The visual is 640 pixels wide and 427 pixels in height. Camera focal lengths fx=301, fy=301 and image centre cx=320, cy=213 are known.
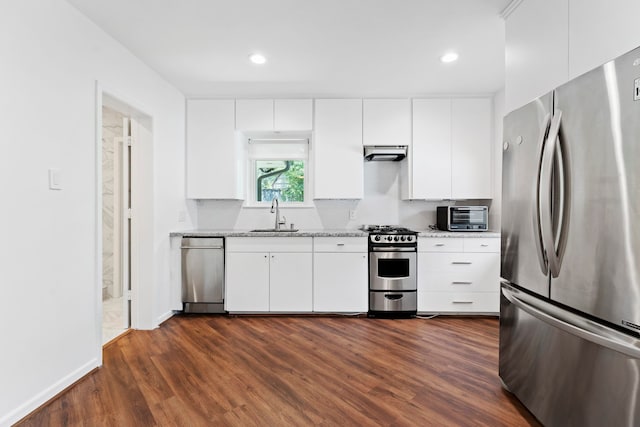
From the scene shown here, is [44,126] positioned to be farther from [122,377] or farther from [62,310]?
[122,377]

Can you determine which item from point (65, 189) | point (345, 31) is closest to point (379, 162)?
point (345, 31)

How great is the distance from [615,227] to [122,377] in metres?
2.89

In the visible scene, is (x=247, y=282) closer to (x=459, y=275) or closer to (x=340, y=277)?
(x=340, y=277)

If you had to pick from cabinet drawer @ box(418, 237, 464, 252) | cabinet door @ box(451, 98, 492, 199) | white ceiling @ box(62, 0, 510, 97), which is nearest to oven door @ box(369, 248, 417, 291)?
cabinet drawer @ box(418, 237, 464, 252)

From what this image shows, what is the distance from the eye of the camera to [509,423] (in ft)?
5.37

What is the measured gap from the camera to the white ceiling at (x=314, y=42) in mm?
2049

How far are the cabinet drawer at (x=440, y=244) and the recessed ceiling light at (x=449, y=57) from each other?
1.73 metres

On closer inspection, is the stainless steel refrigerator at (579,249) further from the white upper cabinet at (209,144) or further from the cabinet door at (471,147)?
the white upper cabinet at (209,144)

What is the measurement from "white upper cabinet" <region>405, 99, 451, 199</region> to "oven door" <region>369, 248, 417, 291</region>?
0.85 metres

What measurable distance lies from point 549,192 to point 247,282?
2.77 metres

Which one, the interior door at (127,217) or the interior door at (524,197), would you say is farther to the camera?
the interior door at (127,217)

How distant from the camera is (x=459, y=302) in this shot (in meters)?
3.24

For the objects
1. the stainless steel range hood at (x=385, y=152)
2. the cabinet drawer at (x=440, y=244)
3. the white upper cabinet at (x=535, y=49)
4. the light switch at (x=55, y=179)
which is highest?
the white upper cabinet at (x=535, y=49)

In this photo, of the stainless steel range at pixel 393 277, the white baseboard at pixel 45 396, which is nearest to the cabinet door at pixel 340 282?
the stainless steel range at pixel 393 277
